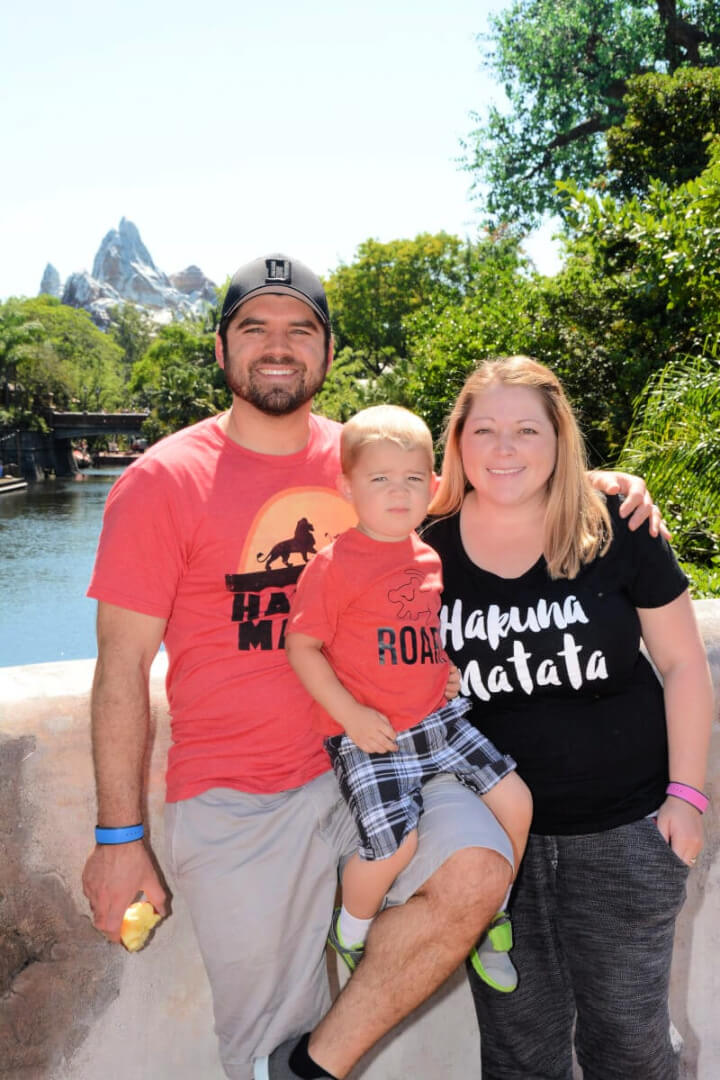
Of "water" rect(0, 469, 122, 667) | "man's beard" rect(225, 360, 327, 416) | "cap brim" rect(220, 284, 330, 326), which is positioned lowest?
"water" rect(0, 469, 122, 667)

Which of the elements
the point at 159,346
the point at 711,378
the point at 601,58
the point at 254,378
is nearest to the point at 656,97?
the point at 601,58

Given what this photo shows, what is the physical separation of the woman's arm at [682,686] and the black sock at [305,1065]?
93 cm

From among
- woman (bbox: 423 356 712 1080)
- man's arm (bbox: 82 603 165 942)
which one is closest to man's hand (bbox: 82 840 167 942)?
man's arm (bbox: 82 603 165 942)

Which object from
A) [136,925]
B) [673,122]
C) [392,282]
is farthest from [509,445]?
[392,282]

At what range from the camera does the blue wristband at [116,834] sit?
1905mm

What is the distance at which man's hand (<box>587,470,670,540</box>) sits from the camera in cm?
219

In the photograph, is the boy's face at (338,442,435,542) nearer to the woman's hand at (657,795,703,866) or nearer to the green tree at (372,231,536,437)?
the woman's hand at (657,795,703,866)

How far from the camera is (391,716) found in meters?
2.05

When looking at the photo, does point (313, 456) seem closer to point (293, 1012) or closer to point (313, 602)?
point (313, 602)

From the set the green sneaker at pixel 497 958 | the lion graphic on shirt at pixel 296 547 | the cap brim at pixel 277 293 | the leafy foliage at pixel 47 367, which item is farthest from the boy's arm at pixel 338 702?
the leafy foliage at pixel 47 367

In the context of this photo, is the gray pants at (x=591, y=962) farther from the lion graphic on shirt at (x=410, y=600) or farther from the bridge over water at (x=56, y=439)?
the bridge over water at (x=56, y=439)

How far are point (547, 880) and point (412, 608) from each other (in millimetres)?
730

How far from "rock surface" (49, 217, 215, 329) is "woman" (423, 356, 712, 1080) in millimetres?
161099

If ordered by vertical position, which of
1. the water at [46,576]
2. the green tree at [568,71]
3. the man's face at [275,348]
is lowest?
the water at [46,576]
